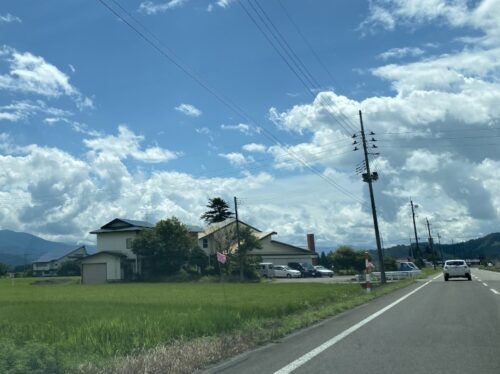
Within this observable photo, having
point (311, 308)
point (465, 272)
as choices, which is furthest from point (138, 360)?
point (465, 272)

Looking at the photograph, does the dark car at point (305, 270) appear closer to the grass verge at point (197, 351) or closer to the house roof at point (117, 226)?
the house roof at point (117, 226)

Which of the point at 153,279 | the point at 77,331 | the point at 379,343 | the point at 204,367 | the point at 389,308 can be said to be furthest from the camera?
the point at 153,279

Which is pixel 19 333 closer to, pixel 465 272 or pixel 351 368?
pixel 351 368

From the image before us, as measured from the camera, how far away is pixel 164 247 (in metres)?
58.2

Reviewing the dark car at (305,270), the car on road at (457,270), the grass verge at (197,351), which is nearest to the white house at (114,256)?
the dark car at (305,270)

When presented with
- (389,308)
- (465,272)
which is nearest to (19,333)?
(389,308)

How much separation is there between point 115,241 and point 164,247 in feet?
31.5

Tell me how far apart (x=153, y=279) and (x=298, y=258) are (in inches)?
1075

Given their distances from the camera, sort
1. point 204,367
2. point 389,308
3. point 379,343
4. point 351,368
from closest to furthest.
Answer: point 351,368 < point 204,367 < point 379,343 < point 389,308

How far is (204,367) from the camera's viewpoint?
816cm

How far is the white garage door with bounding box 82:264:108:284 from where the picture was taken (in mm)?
60625

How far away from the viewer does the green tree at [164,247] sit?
5841 cm

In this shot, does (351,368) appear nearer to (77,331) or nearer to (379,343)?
(379,343)

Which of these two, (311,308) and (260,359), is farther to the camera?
(311,308)
